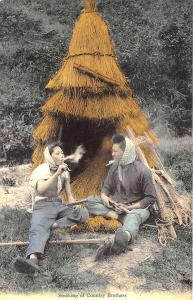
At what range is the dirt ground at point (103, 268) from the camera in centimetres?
453

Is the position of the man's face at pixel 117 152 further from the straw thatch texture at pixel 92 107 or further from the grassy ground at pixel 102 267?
the grassy ground at pixel 102 267

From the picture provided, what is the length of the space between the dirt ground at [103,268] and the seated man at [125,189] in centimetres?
27

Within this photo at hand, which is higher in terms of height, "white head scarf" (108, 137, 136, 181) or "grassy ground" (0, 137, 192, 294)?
"white head scarf" (108, 137, 136, 181)

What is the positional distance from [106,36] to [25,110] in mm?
2125

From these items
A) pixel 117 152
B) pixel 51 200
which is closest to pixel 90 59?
pixel 117 152

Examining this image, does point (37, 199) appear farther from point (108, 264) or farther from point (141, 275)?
point (141, 275)

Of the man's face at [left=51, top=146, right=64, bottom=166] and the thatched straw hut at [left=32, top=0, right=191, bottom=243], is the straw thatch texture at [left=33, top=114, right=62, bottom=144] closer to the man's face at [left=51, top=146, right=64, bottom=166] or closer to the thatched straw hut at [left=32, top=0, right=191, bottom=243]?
the thatched straw hut at [left=32, top=0, right=191, bottom=243]

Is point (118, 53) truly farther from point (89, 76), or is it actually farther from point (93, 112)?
point (93, 112)

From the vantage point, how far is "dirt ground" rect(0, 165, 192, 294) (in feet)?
14.9

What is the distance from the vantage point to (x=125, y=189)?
206 inches

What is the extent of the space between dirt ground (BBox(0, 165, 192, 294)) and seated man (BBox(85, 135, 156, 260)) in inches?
10.6

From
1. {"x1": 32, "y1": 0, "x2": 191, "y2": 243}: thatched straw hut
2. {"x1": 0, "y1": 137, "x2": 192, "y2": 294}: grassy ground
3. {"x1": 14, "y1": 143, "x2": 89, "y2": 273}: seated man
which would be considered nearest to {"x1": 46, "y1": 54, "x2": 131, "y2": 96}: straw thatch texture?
{"x1": 32, "y1": 0, "x2": 191, "y2": 243}: thatched straw hut

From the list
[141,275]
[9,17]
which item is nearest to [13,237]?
[141,275]

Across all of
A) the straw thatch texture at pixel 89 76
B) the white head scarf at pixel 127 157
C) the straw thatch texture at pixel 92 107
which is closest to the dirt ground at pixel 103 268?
the white head scarf at pixel 127 157
